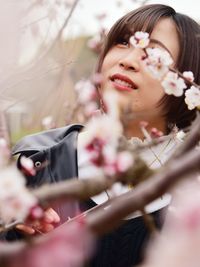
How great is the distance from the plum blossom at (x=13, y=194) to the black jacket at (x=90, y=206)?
2.68 feet

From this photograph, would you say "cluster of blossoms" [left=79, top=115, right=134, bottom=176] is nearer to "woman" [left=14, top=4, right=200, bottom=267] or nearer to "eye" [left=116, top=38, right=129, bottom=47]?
"woman" [left=14, top=4, right=200, bottom=267]

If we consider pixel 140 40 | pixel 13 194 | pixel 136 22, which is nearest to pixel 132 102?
pixel 140 40

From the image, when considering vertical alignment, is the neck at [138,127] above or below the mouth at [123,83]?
below

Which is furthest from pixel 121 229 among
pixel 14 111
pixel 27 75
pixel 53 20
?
pixel 14 111

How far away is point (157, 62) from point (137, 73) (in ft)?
0.27

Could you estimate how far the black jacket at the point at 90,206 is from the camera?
162 centimetres

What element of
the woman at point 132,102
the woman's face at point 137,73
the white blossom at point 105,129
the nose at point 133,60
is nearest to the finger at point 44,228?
the woman at point 132,102

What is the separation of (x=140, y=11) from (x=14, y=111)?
383 cm

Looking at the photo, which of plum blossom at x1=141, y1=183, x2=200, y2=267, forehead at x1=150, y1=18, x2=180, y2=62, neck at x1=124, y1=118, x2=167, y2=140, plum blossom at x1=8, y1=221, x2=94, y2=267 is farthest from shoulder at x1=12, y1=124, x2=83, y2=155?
plum blossom at x1=141, y1=183, x2=200, y2=267

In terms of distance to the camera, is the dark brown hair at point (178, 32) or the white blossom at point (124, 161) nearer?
the white blossom at point (124, 161)

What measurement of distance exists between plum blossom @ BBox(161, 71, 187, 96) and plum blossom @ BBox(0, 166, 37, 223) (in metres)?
1.01

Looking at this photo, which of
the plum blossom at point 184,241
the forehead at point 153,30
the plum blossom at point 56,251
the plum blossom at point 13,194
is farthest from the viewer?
the forehead at point 153,30

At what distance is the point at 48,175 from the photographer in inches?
65.0

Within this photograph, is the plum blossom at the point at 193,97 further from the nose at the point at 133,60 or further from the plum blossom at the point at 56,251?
the plum blossom at the point at 56,251
